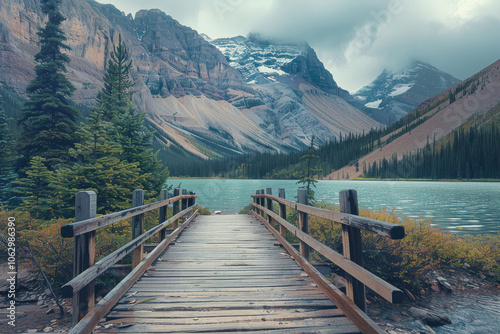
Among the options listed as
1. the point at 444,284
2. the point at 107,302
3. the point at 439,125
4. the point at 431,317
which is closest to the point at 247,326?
the point at 107,302

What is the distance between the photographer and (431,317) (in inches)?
323

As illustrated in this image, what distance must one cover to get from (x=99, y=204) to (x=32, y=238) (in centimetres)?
281

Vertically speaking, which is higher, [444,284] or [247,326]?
[247,326]

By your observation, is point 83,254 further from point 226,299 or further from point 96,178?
point 96,178

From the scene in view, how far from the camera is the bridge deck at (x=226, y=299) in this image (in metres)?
3.38

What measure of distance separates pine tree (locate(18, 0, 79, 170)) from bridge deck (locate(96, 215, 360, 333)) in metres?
14.1

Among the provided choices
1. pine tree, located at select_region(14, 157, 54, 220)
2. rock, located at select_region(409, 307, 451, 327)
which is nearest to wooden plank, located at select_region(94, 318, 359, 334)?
rock, located at select_region(409, 307, 451, 327)

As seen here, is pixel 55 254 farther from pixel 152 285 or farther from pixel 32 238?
pixel 152 285

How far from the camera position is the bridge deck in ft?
11.1

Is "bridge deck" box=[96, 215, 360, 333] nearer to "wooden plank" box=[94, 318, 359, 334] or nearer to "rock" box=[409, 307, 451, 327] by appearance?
"wooden plank" box=[94, 318, 359, 334]

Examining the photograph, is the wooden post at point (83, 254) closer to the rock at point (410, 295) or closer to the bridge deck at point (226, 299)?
the bridge deck at point (226, 299)

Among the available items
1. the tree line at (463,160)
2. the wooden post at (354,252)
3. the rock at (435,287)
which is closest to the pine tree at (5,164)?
the wooden post at (354,252)

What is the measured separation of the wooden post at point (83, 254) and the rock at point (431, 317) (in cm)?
844

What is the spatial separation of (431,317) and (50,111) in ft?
68.7
